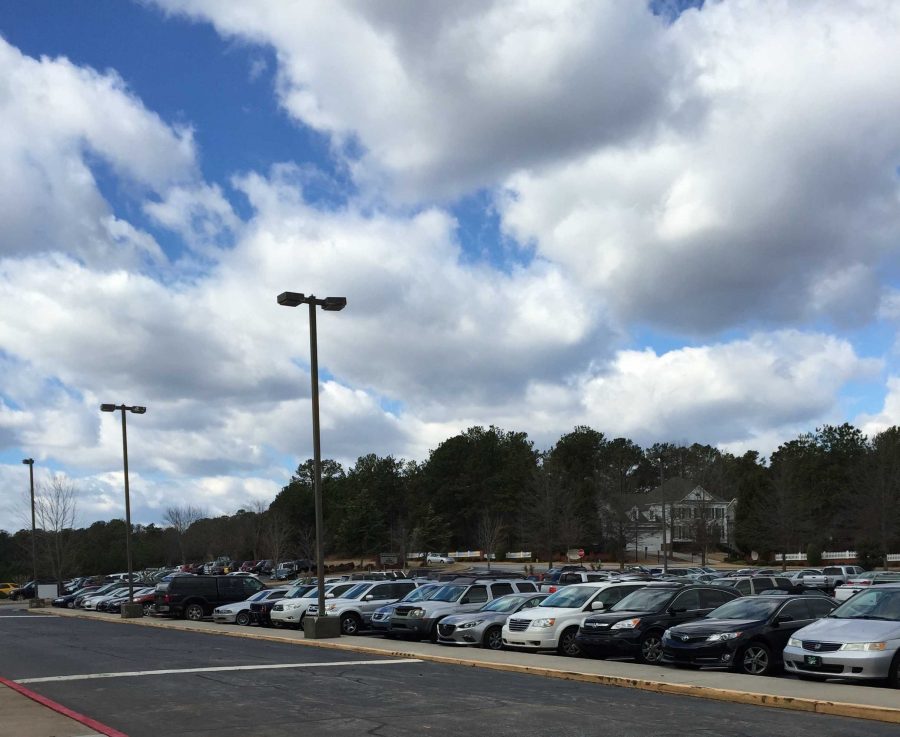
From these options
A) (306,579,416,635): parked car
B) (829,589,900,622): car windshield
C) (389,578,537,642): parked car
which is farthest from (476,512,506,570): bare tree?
(829,589,900,622): car windshield

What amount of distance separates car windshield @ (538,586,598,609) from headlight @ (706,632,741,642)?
14.4 feet

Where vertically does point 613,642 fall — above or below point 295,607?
above

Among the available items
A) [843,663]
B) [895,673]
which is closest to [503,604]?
[843,663]

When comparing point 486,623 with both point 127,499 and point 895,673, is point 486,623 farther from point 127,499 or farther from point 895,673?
point 127,499

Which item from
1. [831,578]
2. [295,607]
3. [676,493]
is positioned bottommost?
[831,578]

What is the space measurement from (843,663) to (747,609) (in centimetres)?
338

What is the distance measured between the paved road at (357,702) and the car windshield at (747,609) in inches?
135

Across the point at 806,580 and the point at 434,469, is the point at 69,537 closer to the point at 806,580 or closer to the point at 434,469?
the point at 434,469

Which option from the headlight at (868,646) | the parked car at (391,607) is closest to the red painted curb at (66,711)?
the headlight at (868,646)

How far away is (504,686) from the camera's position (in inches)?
582

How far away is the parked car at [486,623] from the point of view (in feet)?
70.5

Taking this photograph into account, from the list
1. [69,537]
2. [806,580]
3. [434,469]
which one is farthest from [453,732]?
[434,469]

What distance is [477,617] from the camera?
21.9m

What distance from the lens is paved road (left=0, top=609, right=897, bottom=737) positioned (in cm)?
1071
